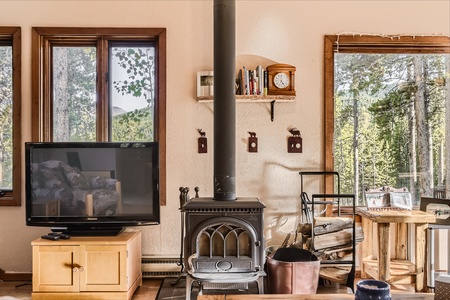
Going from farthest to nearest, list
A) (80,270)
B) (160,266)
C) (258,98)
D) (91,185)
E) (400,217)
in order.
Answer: (160,266) → (258,98) → (91,185) → (400,217) → (80,270)

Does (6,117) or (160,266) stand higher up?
(6,117)

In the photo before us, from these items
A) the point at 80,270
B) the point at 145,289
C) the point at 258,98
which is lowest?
the point at 145,289

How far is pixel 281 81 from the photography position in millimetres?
3434

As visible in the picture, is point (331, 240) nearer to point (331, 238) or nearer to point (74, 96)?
point (331, 238)

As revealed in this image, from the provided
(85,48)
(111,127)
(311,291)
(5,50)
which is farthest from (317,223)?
(5,50)

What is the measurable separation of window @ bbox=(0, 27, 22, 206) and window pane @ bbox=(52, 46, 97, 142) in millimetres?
309

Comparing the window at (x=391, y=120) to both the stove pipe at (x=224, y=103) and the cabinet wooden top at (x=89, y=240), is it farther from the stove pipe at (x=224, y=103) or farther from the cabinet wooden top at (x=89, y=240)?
the cabinet wooden top at (x=89, y=240)

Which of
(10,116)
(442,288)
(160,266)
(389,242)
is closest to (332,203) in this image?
(389,242)

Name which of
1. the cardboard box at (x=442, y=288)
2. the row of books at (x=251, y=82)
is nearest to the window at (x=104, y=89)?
the row of books at (x=251, y=82)

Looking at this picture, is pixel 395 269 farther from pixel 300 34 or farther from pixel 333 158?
pixel 300 34

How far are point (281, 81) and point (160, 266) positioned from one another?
6.44 feet

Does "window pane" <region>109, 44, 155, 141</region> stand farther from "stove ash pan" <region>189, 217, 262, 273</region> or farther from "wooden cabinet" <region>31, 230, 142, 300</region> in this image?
"stove ash pan" <region>189, 217, 262, 273</region>

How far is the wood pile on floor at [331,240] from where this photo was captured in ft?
10.00

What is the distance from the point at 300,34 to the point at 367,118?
3.28 feet
